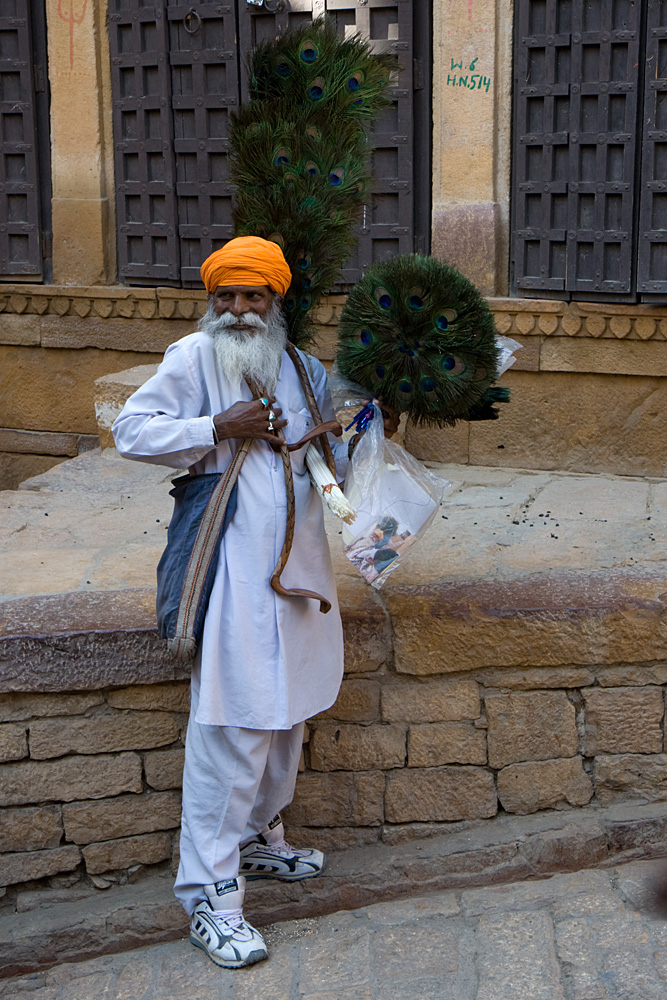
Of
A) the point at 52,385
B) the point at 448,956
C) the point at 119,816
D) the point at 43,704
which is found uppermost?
the point at 52,385

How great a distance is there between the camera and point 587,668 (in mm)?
3764

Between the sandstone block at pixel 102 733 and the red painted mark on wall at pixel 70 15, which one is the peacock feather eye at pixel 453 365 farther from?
the red painted mark on wall at pixel 70 15

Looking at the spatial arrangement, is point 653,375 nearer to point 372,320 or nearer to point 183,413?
point 372,320

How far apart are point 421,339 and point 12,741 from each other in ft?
6.04

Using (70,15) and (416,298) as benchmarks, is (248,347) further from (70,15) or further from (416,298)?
(70,15)

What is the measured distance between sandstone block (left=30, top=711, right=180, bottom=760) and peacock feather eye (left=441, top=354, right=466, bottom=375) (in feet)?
4.76

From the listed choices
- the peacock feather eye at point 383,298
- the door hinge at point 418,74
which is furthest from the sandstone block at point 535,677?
the door hinge at point 418,74

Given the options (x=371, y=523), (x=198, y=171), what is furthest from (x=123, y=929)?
(x=198, y=171)

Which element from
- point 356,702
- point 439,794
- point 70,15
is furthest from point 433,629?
point 70,15

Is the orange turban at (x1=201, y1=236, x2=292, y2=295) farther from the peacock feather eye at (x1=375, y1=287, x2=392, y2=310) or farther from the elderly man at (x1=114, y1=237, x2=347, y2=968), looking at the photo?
the peacock feather eye at (x1=375, y1=287, x2=392, y2=310)

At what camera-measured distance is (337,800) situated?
12.5ft

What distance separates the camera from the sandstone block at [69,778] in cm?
367

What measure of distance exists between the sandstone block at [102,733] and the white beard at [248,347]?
4.04 feet

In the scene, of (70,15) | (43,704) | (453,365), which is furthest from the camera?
(70,15)
